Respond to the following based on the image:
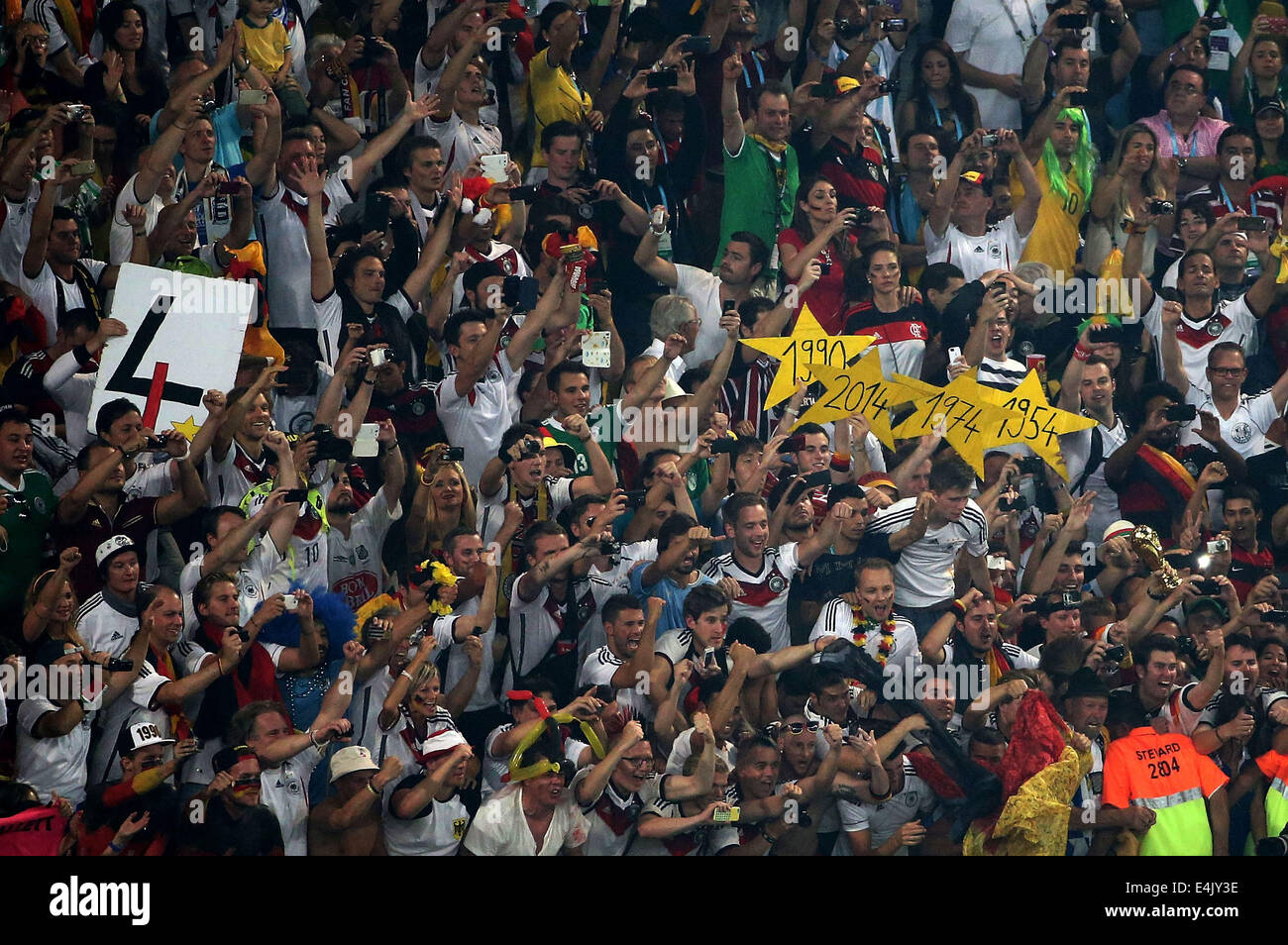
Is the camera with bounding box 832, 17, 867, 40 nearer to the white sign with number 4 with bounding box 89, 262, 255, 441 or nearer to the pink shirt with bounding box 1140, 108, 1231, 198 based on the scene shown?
the pink shirt with bounding box 1140, 108, 1231, 198

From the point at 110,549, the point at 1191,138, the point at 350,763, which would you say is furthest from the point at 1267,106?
the point at 110,549

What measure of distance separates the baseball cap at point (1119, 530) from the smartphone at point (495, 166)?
3.42m

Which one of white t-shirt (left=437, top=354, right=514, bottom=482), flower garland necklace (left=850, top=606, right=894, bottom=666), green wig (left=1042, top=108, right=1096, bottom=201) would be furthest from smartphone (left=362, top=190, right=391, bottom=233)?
green wig (left=1042, top=108, right=1096, bottom=201)

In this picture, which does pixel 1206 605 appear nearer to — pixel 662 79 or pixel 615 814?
pixel 615 814

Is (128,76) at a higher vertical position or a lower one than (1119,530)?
higher

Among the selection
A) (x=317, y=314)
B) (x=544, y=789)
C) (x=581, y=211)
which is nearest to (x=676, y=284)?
(x=581, y=211)

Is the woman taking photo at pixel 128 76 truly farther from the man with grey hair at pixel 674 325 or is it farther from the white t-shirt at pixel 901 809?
Answer: the white t-shirt at pixel 901 809

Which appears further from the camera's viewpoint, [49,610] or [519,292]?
[519,292]

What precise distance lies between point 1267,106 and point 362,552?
19.2 feet

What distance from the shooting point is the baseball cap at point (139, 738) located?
964 cm

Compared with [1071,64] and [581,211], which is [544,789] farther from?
[1071,64]

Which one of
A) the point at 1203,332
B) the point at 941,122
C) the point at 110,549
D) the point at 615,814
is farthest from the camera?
the point at 941,122

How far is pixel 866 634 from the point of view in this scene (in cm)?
1104

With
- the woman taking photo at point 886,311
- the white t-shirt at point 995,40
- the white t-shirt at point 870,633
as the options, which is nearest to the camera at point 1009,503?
the woman taking photo at point 886,311
